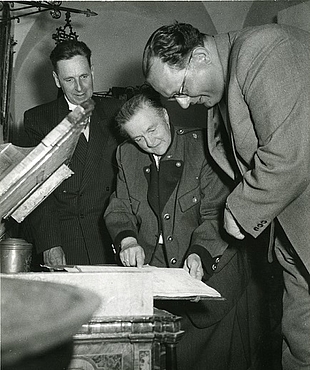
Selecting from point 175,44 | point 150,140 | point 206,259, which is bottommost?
point 206,259

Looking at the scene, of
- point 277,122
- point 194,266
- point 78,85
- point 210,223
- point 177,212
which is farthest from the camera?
point 78,85

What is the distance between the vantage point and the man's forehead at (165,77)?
6.46 ft

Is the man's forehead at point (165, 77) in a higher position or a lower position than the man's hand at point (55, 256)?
higher

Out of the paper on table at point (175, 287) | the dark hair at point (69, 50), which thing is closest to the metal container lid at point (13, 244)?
the paper on table at point (175, 287)

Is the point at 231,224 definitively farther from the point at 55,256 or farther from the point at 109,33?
the point at 109,33

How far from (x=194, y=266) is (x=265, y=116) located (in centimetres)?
76

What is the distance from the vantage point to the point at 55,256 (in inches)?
117

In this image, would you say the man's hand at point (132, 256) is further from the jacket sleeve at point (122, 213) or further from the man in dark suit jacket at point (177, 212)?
the jacket sleeve at point (122, 213)

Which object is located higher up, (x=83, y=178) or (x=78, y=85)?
(x=78, y=85)

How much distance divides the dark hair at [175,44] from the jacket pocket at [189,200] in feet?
2.55

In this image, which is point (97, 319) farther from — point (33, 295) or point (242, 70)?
point (242, 70)

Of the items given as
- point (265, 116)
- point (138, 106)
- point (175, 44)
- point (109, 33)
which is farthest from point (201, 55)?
point (109, 33)

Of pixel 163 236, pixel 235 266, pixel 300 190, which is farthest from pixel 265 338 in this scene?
pixel 300 190

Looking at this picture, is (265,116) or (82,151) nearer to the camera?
(265,116)
